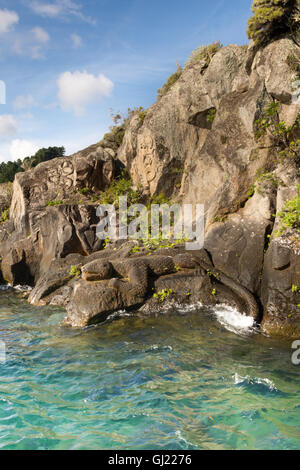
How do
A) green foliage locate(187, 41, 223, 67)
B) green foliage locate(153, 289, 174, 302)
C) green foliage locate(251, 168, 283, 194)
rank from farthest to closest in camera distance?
green foliage locate(187, 41, 223, 67), green foliage locate(251, 168, 283, 194), green foliage locate(153, 289, 174, 302)

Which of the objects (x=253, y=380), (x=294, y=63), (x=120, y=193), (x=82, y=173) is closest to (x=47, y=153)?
(x=82, y=173)

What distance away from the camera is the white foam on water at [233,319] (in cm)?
838

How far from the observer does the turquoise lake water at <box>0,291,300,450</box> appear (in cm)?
472

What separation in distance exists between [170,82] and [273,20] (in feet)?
27.1

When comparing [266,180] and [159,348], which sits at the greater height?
[266,180]

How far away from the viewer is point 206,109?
16031 mm

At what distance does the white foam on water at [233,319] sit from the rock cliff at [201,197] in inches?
9.1

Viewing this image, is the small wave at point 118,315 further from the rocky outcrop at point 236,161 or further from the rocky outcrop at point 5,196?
the rocky outcrop at point 5,196

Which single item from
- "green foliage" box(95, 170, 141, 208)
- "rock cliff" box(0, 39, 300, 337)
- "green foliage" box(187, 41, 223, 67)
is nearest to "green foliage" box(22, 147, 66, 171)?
"rock cliff" box(0, 39, 300, 337)

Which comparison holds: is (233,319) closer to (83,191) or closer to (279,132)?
(279,132)

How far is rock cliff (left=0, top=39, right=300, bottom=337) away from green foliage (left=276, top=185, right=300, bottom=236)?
0.19ft

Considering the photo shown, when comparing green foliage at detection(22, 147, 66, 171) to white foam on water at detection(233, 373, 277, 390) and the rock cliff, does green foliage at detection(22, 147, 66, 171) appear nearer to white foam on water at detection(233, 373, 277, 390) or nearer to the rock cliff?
the rock cliff

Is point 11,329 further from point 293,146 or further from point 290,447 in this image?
point 293,146

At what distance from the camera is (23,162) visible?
25.1 meters
